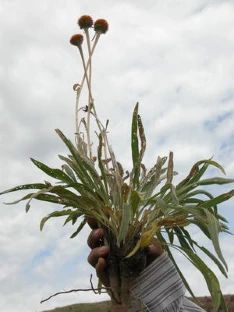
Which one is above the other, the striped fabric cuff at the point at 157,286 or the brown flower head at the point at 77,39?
the brown flower head at the point at 77,39

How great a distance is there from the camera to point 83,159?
2.21 meters

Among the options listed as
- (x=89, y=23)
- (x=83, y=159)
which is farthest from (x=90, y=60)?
(x=83, y=159)

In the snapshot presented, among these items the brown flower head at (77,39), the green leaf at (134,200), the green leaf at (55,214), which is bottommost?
the green leaf at (134,200)

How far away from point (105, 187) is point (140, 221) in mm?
197

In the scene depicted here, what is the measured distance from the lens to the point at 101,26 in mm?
2459

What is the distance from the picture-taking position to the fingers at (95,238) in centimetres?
210

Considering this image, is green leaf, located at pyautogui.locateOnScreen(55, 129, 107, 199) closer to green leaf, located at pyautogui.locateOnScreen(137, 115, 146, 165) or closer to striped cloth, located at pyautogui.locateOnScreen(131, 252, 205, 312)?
green leaf, located at pyautogui.locateOnScreen(137, 115, 146, 165)

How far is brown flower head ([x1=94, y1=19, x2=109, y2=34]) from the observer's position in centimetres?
245

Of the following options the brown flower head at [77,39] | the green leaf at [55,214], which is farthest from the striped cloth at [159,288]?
the brown flower head at [77,39]

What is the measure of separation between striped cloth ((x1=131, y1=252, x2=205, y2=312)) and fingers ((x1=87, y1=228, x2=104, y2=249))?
0.64 ft

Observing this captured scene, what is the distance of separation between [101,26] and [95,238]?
3.05 ft

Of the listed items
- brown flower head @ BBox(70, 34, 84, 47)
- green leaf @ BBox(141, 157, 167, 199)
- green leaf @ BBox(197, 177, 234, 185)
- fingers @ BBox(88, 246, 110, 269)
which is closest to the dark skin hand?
fingers @ BBox(88, 246, 110, 269)

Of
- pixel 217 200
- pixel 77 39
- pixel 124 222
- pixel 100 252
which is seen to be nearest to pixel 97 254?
pixel 100 252

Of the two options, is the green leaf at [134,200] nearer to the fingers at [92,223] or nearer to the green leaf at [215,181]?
the fingers at [92,223]
